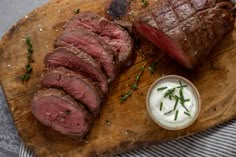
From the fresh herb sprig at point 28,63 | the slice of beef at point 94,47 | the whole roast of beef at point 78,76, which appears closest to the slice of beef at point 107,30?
the whole roast of beef at point 78,76

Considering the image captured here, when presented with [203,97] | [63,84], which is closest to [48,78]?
[63,84]

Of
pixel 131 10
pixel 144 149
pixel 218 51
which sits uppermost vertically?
pixel 131 10

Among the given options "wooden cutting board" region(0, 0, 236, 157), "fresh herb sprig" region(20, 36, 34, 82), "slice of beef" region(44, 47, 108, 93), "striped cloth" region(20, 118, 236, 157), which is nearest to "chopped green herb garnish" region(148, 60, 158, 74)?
"wooden cutting board" region(0, 0, 236, 157)

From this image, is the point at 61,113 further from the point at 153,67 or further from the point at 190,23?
the point at 190,23

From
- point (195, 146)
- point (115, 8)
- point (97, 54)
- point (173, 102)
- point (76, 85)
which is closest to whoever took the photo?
point (173, 102)

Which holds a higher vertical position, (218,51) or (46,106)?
(218,51)

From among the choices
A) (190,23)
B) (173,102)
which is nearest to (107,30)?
(190,23)

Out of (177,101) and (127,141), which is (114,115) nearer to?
(127,141)
